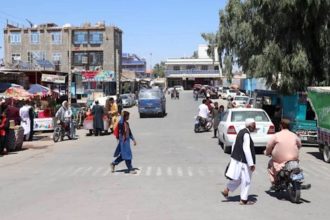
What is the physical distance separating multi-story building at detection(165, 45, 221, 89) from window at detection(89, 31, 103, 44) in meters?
35.4

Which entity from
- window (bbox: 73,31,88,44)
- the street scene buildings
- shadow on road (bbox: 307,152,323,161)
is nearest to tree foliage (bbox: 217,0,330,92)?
the street scene buildings

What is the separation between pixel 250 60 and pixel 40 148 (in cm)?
1123

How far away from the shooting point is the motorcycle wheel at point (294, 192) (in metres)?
10.0

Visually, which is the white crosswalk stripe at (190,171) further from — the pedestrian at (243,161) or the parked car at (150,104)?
the parked car at (150,104)

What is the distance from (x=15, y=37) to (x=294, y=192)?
101m

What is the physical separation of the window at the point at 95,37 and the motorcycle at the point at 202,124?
241 ft

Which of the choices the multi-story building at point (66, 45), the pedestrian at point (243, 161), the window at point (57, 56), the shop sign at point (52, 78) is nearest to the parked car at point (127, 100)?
the shop sign at point (52, 78)

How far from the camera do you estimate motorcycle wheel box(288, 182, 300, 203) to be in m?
10.0

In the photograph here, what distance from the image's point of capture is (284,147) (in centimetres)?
1050

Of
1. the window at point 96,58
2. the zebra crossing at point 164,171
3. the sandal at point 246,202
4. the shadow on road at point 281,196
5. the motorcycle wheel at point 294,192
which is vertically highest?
the window at point 96,58

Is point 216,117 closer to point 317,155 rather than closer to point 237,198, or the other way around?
point 317,155

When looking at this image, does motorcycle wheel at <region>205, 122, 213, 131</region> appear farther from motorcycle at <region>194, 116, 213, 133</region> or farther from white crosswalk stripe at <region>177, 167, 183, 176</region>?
white crosswalk stripe at <region>177, 167, 183, 176</region>

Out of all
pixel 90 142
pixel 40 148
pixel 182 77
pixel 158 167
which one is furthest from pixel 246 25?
pixel 182 77

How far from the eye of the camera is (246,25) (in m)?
29.1
